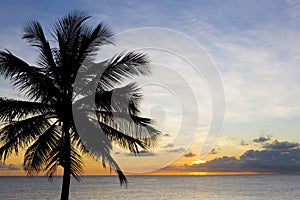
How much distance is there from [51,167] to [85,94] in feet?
7.98

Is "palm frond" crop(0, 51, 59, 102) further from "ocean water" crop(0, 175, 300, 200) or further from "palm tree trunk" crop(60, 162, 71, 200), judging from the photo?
"ocean water" crop(0, 175, 300, 200)

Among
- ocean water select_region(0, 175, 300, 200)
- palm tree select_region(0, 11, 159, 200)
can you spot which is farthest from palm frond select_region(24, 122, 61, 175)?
ocean water select_region(0, 175, 300, 200)

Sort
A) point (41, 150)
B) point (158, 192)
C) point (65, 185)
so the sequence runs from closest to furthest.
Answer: point (65, 185) → point (41, 150) → point (158, 192)

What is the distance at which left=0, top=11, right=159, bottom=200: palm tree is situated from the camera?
1218 centimetres

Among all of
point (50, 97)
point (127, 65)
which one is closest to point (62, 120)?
point (50, 97)

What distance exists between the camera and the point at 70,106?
12.2 m

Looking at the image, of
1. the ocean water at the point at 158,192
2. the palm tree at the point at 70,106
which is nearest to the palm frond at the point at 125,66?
the palm tree at the point at 70,106

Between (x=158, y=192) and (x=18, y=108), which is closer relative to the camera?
(x=18, y=108)

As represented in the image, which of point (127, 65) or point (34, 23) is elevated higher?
point (34, 23)

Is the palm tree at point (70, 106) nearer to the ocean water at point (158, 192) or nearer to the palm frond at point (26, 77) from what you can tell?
the palm frond at point (26, 77)

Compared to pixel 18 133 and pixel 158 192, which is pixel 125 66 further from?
pixel 158 192

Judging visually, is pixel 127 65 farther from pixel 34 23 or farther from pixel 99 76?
pixel 34 23

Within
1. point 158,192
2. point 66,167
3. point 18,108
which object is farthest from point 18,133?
point 158,192

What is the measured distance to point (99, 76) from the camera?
12.6 m
